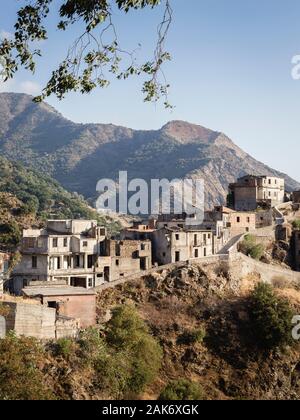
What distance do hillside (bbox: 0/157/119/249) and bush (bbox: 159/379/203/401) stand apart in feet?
120

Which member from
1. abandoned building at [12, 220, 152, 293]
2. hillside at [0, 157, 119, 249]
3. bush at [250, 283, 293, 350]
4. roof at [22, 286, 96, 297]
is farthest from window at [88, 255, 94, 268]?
hillside at [0, 157, 119, 249]

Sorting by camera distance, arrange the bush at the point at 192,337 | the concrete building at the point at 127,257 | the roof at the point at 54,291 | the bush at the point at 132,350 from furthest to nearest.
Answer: the concrete building at the point at 127,257, the bush at the point at 192,337, the roof at the point at 54,291, the bush at the point at 132,350

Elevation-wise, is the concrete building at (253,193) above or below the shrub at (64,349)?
above

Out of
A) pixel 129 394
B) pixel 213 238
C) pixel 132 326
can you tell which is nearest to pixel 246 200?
pixel 213 238

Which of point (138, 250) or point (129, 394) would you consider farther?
A: point (138, 250)

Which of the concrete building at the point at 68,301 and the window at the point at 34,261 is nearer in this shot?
the concrete building at the point at 68,301

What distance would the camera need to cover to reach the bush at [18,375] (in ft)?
75.9

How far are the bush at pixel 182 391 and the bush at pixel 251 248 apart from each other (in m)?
22.3

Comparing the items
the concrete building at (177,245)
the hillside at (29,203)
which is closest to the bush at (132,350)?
the concrete building at (177,245)

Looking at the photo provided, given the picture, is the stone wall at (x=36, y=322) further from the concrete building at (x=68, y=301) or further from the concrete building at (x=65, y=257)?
the concrete building at (x=65, y=257)

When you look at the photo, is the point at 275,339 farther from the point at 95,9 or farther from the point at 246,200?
the point at 95,9

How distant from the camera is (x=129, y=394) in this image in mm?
32344

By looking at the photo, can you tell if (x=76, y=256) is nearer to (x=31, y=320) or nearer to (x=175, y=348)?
(x=175, y=348)
